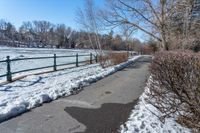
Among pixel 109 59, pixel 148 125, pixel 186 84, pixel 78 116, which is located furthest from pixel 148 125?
pixel 109 59

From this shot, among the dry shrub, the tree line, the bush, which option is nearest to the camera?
the bush

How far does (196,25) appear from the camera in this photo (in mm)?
16859

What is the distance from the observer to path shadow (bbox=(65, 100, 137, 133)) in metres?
4.60

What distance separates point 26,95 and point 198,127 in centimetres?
527

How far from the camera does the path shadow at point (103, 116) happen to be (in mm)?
4598

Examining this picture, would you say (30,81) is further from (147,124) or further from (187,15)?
(187,15)

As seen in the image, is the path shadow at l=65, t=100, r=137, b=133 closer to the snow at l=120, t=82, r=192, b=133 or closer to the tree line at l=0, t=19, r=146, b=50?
the snow at l=120, t=82, r=192, b=133

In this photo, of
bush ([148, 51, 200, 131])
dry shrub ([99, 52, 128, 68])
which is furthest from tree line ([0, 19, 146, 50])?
bush ([148, 51, 200, 131])

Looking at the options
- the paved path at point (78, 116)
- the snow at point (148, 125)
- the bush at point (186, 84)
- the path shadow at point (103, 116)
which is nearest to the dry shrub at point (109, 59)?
the paved path at point (78, 116)

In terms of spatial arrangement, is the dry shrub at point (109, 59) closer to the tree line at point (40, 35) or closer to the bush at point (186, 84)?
the bush at point (186, 84)

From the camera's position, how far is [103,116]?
533cm

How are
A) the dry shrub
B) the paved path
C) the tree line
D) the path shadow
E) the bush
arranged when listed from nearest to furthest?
the bush
the paved path
the path shadow
the dry shrub
the tree line

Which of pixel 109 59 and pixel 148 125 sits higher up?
pixel 109 59

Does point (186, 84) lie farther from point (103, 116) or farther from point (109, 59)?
point (109, 59)
